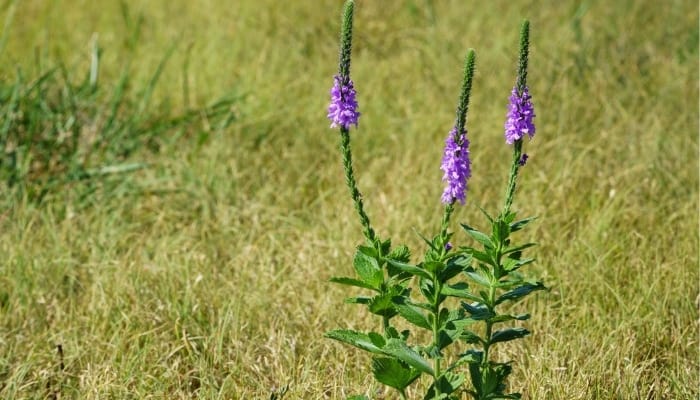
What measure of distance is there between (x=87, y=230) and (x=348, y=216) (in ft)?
3.15

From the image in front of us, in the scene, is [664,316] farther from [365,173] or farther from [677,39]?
[677,39]

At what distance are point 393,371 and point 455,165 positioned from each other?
476 millimetres

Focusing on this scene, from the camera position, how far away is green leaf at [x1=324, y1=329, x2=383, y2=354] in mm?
2064

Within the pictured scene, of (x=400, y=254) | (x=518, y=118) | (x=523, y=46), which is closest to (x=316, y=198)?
(x=400, y=254)

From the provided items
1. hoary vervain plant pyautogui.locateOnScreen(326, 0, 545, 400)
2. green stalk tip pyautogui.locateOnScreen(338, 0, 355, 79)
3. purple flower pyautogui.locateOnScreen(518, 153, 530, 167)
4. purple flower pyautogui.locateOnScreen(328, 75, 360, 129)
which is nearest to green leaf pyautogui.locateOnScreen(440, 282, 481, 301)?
hoary vervain plant pyautogui.locateOnScreen(326, 0, 545, 400)

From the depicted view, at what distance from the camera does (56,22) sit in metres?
5.01

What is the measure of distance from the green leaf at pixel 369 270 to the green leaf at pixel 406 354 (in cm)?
13

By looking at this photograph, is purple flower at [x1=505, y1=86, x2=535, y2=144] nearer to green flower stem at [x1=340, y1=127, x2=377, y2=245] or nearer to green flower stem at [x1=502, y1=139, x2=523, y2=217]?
green flower stem at [x1=502, y1=139, x2=523, y2=217]

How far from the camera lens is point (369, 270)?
2.11 meters

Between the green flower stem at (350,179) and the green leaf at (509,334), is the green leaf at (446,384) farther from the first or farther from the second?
the green flower stem at (350,179)

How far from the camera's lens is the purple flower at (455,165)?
2.04 m

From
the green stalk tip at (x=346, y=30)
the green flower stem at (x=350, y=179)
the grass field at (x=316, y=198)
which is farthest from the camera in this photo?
the grass field at (x=316, y=198)

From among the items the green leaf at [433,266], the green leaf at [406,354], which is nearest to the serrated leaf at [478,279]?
the green leaf at [433,266]

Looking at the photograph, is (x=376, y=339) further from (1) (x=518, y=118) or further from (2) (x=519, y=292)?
(1) (x=518, y=118)
